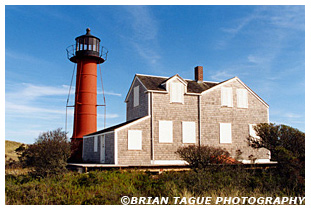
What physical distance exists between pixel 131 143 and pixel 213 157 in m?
5.64

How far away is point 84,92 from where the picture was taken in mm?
23922

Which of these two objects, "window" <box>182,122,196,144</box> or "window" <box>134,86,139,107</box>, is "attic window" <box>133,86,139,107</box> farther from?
"window" <box>182,122,196,144</box>

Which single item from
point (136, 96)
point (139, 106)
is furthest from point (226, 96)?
point (136, 96)

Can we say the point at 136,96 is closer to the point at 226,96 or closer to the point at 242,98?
the point at 226,96

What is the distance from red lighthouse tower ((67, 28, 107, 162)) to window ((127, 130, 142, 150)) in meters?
6.23

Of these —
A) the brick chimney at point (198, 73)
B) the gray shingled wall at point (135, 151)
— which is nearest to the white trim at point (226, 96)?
the brick chimney at point (198, 73)

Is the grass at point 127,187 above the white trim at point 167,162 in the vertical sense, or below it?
below

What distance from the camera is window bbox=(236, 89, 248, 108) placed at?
2247 centimetres

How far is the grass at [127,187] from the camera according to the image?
10805 millimetres

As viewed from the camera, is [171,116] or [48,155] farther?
[171,116]

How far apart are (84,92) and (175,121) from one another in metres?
8.02

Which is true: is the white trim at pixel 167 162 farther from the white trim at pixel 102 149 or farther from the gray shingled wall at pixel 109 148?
the white trim at pixel 102 149

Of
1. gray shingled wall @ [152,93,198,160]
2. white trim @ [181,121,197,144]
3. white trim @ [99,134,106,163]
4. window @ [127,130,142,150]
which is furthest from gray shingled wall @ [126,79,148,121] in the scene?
white trim @ [99,134,106,163]

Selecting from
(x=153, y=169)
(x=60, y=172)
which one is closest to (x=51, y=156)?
(x=60, y=172)
